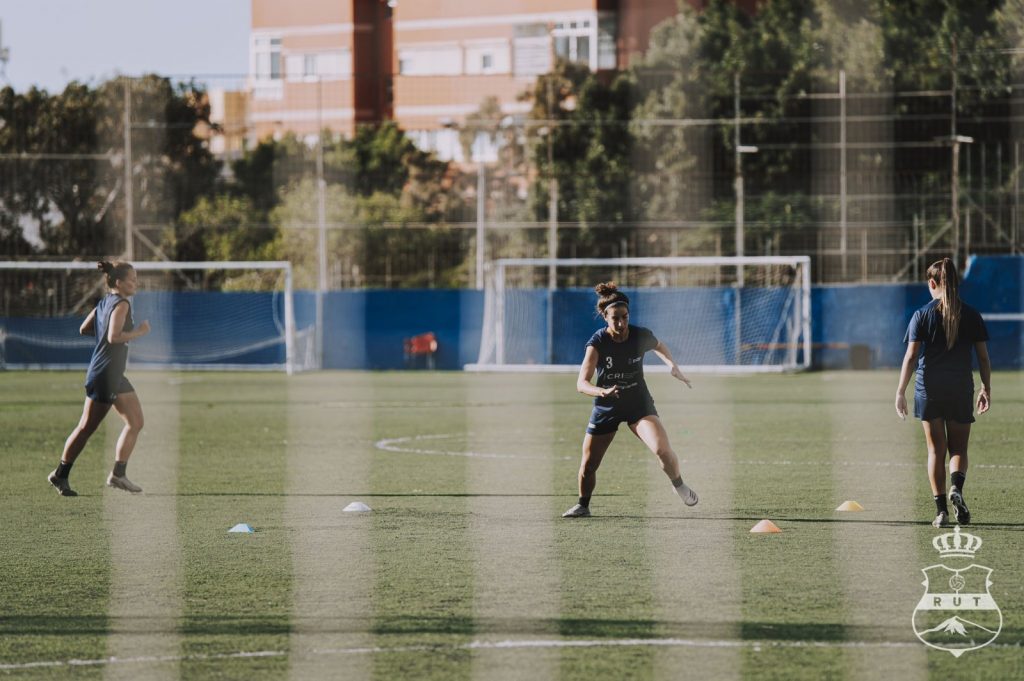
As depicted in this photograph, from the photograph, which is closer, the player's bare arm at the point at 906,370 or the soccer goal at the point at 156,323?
the player's bare arm at the point at 906,370

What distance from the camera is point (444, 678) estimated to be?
6.41m

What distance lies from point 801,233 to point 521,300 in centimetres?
764

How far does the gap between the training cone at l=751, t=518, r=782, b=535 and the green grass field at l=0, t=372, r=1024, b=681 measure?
0.12 metres

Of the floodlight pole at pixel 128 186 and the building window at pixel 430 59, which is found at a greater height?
the building window at pixel 430 59

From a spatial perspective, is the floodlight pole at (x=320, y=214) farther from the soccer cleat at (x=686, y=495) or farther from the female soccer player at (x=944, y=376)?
the female soccer player at (x=944, y=376)

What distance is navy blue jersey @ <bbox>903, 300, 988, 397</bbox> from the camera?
1075 cm

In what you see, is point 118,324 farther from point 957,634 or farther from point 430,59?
point 430,59

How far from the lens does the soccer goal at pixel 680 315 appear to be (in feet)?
125

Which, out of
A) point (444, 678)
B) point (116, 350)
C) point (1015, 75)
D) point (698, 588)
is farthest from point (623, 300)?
point (1015, 75)

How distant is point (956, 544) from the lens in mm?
9898

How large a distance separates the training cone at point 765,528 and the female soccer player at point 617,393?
0.86 m

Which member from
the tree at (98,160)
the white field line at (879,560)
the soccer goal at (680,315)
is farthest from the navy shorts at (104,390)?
the tree at (98,160)

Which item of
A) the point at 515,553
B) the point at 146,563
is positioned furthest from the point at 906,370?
the point at 146,563

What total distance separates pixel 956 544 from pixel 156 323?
3448cm
